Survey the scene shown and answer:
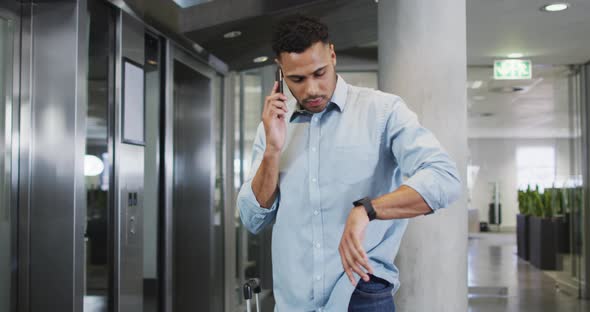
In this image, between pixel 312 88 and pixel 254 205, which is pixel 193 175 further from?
pixel 312 88

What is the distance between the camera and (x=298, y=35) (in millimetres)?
1582

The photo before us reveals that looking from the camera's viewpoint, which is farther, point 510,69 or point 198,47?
point 510,69

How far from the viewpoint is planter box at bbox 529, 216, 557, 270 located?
10688 millimetres

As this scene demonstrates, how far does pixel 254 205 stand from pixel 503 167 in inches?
389

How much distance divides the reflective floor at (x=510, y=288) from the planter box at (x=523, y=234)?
0.16 meters

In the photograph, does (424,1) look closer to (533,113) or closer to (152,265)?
(152,265)

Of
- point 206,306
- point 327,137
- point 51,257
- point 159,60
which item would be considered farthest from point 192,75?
point 327,137

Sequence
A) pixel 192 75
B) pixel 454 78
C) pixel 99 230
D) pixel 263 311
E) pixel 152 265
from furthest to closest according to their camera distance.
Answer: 1. pixel 99 230
2. pixel 263 311
3. pixel 192 75
4. pixel 152 265
5. pixel 454 78

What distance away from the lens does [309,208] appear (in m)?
1.62

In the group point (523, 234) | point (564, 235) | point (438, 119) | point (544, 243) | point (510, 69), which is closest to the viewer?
point (438, 119)

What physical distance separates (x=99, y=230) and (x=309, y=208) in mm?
9719

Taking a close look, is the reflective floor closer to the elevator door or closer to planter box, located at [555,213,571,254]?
planter box, located at [555,213,571,254]

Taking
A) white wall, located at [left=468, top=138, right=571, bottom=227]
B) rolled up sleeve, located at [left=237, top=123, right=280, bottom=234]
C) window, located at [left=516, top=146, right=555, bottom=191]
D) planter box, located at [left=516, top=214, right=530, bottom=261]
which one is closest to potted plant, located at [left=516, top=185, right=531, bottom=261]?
planter box, located at [left=516, top=214, right=530, bottom=261]

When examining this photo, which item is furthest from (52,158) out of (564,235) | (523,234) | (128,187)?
(523,234)
